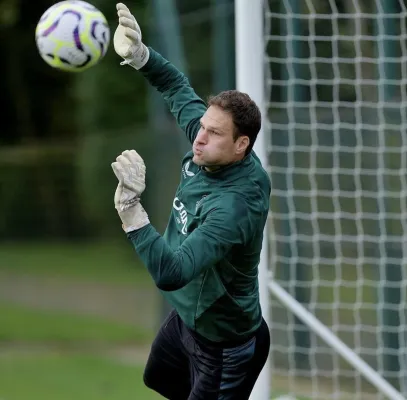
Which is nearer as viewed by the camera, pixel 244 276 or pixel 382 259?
pixel 244 276

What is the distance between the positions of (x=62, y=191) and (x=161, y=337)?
1586 cm

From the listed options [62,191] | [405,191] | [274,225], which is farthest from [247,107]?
[62,191]

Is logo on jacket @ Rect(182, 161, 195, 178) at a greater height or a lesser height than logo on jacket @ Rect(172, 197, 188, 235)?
greater

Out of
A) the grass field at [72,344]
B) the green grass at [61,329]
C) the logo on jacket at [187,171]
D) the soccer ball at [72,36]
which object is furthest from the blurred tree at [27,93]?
the logo on jacket at [187,171]

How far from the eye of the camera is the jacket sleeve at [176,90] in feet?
16.5

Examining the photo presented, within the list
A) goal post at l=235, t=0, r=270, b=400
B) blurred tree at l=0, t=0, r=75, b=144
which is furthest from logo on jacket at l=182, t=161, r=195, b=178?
blurred tree at l=0, t=0, r=75, b=144

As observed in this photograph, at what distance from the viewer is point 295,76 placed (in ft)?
24.7

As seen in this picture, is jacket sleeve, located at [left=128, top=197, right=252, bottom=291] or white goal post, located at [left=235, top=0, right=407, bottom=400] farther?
white goal post, located at [left=235, top=0, right=407, bottom=400]

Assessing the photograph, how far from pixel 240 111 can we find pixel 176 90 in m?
0.83

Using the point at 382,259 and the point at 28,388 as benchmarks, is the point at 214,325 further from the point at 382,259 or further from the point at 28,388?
the point at 28,388

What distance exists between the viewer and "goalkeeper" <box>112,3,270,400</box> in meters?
4.09

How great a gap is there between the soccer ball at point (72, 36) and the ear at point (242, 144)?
51.8 inches

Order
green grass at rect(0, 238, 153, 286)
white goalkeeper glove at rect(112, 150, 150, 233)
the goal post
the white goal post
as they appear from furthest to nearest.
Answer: green grass at rect(0, 238, 153, 286) < the white goal post < the goal post < white goalkeeper glove at rect(112, 150, 150, 233)

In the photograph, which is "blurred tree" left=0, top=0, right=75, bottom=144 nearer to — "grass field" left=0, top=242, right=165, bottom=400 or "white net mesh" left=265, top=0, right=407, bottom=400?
"grass field" left=0, top=242, right=165, bottom=400
